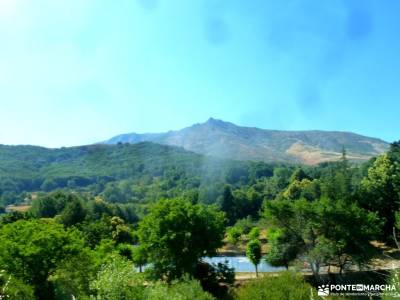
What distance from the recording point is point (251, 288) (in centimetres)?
2817

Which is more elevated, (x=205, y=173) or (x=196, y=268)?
(x=205, y=173)

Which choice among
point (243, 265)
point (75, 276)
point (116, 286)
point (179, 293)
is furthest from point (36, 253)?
point (243, 265)

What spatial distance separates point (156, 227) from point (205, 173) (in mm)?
160326

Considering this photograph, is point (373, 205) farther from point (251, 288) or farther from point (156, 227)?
point (251, 288)

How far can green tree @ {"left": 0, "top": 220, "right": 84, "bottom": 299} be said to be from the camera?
3356cm

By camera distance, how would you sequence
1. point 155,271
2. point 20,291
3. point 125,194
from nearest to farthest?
point 20,291
point 155,271
point 125,194

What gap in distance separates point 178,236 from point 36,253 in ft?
38.7

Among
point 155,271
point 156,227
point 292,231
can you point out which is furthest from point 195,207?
point 292,231

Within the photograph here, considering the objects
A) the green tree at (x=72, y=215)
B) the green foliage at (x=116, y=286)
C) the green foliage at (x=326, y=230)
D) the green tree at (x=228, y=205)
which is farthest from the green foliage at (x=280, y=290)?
the green tree at (x=228, y=205)

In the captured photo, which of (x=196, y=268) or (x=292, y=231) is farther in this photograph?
(x=292, y=231)

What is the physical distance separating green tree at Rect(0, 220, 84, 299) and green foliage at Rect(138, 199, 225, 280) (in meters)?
6.56

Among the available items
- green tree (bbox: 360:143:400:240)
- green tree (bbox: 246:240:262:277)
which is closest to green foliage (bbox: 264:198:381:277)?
green tree (bbox: 246:240:262:277)

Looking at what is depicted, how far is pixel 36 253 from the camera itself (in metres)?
33.9

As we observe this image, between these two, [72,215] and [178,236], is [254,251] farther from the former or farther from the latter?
[72,215]
